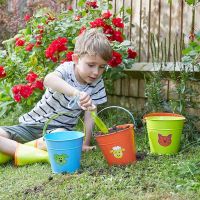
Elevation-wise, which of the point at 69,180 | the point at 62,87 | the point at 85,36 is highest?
the point at 85,36

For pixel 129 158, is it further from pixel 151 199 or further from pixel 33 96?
pixel 33 96

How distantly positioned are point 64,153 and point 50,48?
1.36 m

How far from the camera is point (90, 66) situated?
2.96m

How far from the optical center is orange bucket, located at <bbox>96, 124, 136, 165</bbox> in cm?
264

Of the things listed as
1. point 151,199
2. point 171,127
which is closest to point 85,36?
point 171,127

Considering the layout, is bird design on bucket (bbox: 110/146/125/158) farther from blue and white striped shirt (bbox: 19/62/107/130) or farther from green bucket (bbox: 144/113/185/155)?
blue and white striped shirt (bbox: 19/62/107/130)

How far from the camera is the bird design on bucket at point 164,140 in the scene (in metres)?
2.90

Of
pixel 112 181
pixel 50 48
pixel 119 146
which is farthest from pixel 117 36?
pixel 112 181

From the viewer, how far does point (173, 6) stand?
380 centimetres

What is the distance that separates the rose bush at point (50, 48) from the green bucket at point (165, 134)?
37.6 inches

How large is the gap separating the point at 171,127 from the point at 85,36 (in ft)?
3.01

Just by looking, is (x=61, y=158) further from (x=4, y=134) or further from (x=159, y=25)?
(x=159, y=25)

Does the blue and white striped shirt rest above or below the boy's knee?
above

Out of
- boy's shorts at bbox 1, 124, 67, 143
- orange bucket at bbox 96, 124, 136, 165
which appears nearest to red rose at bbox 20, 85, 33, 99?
boy's shorts at bbox 1, 124, 67, 143
